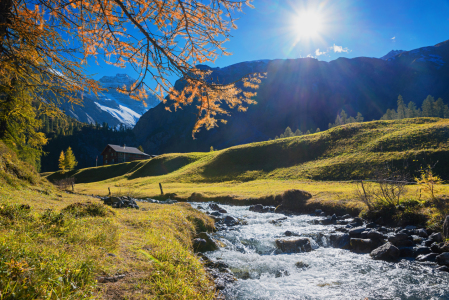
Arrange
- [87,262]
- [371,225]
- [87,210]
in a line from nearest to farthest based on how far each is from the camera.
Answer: [87,262], [87,210], [371,225]

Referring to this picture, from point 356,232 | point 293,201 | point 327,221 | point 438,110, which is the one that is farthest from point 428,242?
point 438,110

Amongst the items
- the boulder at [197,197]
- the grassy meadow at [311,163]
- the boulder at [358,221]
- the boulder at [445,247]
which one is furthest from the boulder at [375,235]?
the boulder at [197,197]

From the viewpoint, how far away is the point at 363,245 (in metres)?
9.24

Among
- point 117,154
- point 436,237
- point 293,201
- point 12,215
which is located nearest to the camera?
point 12,215

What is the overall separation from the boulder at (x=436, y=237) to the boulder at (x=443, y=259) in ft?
4.24

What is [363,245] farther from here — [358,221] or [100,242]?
[100,242]

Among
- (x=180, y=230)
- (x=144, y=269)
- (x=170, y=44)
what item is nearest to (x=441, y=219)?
(x=180, y=230)

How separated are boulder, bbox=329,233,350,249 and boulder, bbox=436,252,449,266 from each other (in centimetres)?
292

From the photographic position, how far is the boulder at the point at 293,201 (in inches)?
716

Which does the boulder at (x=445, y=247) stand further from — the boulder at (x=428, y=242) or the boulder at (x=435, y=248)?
the boulder at (x=428, y=242)

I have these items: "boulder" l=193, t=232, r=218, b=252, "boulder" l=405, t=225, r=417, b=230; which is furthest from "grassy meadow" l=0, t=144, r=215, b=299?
"boulder" l=405, t=225, r=417, b=230

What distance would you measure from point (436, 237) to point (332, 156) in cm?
3353

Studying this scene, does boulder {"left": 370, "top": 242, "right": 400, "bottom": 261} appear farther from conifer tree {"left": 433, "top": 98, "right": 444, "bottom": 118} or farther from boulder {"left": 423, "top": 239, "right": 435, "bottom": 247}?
conifer tree {"left": 433, "top": 98, "right": 444, "bottom": 118}

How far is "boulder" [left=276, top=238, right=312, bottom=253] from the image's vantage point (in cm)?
941
